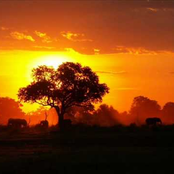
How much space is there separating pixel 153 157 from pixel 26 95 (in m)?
60.4

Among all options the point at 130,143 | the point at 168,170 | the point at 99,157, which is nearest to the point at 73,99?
the point at 130,143

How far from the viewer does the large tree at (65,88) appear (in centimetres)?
8212

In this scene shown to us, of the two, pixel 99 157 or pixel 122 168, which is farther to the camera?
pixel 99 157

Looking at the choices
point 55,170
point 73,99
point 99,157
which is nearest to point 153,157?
point 99,157

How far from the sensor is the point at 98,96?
84.6 meters

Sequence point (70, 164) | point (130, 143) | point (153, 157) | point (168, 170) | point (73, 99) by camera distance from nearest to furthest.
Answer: point (168, 170) → point (70, 164) → point (153, 157) → point (130, 143) → point (73, 99)

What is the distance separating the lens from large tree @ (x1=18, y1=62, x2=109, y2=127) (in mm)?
82125

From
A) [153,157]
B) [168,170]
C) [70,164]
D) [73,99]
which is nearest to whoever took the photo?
[168,170]

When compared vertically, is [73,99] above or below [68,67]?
below

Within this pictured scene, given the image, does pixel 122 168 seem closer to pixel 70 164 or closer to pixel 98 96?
pixel 70 164

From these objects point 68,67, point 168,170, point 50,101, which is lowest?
point 168,170

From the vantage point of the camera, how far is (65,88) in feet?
270

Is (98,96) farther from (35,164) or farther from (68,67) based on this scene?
(35,164)

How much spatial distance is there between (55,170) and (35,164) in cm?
226
